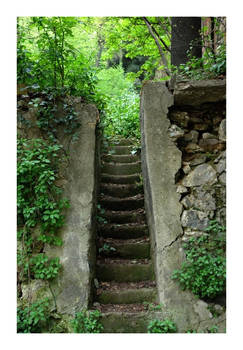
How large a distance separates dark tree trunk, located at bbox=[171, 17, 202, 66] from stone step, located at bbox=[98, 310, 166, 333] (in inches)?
155

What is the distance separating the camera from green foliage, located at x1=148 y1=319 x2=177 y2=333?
2.68m

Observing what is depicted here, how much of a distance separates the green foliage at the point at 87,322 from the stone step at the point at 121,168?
2.41 metres

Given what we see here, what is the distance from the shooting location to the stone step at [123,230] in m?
3.78

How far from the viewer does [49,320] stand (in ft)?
9.31

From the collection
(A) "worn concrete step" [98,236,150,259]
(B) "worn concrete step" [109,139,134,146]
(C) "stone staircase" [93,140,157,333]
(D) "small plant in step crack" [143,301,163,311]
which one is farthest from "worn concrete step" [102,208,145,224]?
(B) "worn concrete step" [109,139,134,146]

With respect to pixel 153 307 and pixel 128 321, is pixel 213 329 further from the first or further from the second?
pixel 128 321

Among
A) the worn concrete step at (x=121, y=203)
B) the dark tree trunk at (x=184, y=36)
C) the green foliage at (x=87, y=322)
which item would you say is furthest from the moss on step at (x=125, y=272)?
the dark tree trunk at (x=184, y=36)

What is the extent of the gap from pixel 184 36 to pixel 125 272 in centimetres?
392

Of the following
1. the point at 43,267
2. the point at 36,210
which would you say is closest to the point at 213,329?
the point at 43,267

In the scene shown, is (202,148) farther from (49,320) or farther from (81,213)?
(49,320)

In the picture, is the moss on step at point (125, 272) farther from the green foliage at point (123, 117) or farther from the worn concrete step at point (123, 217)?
the green foliage at point (123, 117)

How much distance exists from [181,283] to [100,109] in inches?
102

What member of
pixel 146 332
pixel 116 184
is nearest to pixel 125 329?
pixel 146 332

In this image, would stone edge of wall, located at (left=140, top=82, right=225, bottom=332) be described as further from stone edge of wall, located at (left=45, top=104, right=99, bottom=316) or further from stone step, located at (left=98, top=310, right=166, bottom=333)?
stone edge of wall, located at (left=45, top=104, right=99, bottom=316)
